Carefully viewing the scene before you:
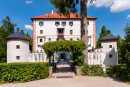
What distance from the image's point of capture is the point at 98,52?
16.0 metres

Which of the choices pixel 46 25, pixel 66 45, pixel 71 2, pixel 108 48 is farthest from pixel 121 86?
pixel 46 25

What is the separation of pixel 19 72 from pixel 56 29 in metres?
20.2

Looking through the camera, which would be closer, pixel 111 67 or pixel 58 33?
pixel 111 67

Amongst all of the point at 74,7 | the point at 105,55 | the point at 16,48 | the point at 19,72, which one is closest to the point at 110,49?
the point at 105,55

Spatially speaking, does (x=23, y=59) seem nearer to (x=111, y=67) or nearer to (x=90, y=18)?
(x=111, y=67)

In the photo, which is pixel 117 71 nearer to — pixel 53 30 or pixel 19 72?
pixel 19 72

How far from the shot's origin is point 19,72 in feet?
25.4

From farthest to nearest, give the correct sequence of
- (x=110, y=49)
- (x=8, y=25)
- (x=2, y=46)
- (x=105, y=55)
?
(x=8, y=25)
(x=2, y=46)
(x=105, y=55)
(x=110, y=49)

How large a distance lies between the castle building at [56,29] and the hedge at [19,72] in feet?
60.3

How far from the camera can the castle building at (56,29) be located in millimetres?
26297

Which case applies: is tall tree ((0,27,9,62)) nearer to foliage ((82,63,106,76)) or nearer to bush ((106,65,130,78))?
foliage ((82,63,106,76))

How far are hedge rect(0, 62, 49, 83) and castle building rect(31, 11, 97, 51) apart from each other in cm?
1839

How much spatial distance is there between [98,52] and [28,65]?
41.3 ft

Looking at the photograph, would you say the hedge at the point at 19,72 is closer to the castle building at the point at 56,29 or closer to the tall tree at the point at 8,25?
the castle building at the point at 56,29
